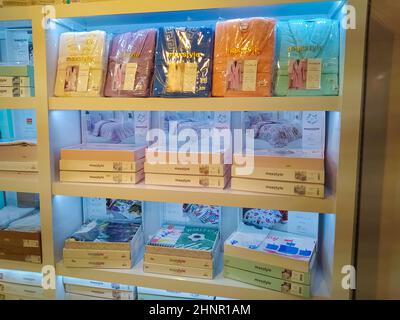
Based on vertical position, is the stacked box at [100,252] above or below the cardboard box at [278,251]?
below

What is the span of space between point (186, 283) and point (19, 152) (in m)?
0.94

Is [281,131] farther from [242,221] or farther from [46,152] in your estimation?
[46,152]

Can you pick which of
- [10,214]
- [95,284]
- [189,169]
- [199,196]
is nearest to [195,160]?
[189,169]

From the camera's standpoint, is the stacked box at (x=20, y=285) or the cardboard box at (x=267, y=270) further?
the stacked box at (x=20, y=285)

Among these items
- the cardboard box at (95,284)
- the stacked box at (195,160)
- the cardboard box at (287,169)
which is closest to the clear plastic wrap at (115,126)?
the stacked box at (195,160)

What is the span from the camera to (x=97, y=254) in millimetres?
1438

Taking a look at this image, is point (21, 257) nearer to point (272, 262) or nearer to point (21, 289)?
point (21, 289)

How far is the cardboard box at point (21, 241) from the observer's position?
4.75 ft

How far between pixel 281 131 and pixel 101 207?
972 mm

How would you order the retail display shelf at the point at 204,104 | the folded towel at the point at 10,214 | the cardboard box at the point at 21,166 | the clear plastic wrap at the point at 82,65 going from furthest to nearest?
the folded towel at the point at 10,214
the cardboard box at the point at 21,166
the clear plastic wrap at the point at 82,65
the retail display shelf at the point at 204,104

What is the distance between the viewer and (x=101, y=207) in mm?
1699

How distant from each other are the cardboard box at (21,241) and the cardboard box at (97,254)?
129 mm

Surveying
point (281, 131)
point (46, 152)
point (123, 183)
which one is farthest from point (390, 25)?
point (46, 152)

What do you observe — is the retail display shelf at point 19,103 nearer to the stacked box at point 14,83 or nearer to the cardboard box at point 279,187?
the stacked box at point 14,83
